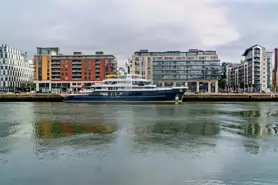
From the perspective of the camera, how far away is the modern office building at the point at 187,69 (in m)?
110

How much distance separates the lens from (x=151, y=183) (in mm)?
10969

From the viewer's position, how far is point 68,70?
116500 mm

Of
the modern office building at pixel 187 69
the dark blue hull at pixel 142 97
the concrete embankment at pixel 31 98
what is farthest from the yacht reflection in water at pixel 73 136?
the modern office building at pixel 187 69

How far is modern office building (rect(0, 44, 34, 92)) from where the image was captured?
129125 mm

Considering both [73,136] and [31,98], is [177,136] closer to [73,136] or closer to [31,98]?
[73,136]

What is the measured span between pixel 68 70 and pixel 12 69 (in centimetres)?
3428

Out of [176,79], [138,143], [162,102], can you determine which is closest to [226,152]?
[138,143]

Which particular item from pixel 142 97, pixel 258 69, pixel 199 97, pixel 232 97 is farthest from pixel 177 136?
pixel 258 69

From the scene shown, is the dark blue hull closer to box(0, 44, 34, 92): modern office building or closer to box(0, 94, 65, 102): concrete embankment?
box(0, 94, 65, 102): concrete embankment

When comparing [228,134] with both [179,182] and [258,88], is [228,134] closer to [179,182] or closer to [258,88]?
[179,182]

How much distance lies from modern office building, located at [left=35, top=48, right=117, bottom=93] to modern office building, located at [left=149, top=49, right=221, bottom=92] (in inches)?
754

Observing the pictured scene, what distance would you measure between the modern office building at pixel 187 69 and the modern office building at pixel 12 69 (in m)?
Result: 65.7

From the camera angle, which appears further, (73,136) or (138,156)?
(73,136)

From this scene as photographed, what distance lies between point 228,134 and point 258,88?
10703cm
